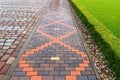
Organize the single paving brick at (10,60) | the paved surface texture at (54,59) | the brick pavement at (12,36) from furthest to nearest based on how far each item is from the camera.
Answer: the brick pavement at (12,36)
the single paving brick at (10,60)
the paved surface texture at (54,59)

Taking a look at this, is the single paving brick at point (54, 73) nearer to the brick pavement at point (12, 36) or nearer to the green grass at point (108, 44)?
the brick pavement at point (12, 36)

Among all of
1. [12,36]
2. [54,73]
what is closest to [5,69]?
[54,73]

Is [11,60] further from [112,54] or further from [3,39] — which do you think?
[112,54]

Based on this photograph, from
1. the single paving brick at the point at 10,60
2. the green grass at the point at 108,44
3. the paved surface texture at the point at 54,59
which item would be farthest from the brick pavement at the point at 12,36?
the green grass at the point at 108,44

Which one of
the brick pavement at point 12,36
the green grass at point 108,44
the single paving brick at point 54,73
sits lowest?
the single paving brick at point 54,73

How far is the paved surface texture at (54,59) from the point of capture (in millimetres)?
4617

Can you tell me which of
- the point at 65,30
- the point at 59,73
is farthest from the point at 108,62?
the point at 65,30

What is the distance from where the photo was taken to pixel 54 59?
17.9 ft

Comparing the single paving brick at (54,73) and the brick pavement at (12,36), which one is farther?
the brick pavement at (12,36)

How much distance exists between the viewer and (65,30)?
322 inches

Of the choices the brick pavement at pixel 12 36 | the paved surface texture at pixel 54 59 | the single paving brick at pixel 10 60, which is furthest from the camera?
the brick pavement at pixel 12 36

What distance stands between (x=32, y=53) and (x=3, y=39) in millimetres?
1598

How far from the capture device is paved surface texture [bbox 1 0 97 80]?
4617 mm

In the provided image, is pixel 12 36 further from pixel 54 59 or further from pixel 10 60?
pixel 54 59
